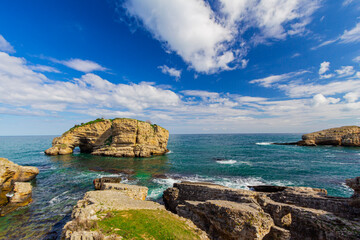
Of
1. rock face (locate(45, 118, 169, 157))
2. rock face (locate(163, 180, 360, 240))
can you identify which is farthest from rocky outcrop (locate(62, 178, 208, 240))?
rock face (locate(45, 118, 169, 157))

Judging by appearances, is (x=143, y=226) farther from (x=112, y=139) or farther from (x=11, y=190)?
(x=112, y=139)

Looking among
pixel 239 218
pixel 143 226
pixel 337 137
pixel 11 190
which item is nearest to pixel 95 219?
pixel 143 226

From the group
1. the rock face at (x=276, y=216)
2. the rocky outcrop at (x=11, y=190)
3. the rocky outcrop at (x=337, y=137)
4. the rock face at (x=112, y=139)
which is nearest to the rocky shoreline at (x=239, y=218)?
the rock face at (x=276, y=216)

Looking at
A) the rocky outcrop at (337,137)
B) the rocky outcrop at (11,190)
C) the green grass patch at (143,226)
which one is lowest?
the rocky outcrop at (11,190)

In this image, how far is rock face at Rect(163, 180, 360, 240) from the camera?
9.23m

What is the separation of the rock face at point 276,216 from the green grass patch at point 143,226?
7.77ft

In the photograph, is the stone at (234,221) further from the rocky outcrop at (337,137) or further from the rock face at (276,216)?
the rocky outcrop at (337,137)

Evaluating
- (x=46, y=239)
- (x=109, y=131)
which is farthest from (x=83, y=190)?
(x=109, y=131)

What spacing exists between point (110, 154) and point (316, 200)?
184ft

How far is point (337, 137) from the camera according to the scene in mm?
81750

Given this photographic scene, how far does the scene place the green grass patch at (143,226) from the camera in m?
7.85

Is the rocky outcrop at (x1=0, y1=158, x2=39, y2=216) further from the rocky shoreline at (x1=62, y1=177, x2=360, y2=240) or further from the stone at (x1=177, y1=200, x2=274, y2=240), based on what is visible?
the stone at (x1=177, y1=200, x2=274, y2=240)

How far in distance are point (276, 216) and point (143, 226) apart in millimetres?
10352

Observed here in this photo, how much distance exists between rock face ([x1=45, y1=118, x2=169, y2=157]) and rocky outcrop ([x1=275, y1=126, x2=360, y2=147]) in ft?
297
